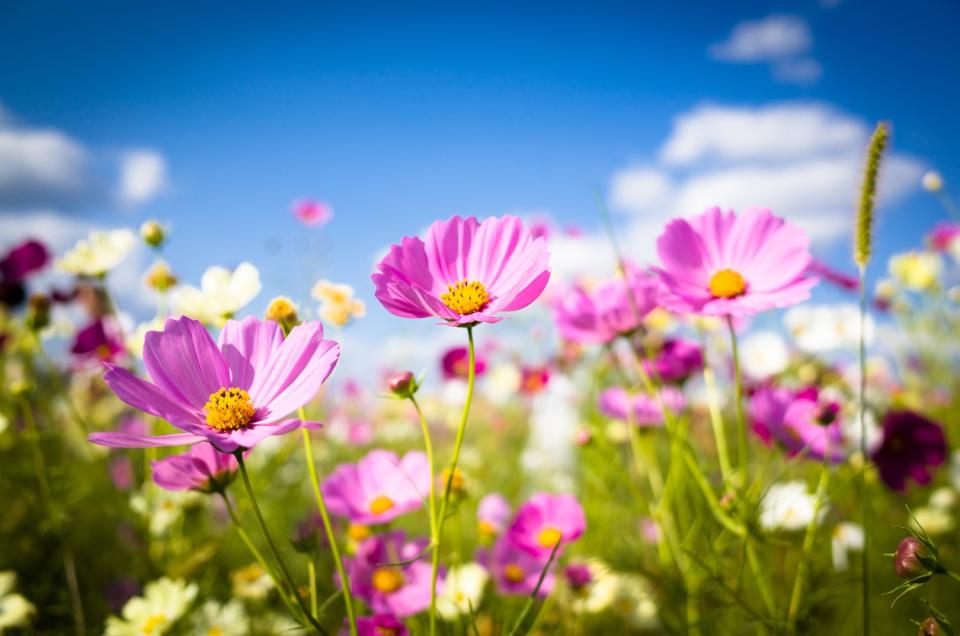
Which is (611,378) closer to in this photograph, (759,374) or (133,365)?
(759,374)

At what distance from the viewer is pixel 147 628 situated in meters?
0.96

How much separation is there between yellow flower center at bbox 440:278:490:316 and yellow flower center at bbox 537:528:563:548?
0.54 m

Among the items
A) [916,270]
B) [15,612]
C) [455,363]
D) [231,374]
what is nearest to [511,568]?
[231,374]

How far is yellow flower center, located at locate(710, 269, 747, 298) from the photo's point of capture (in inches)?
30.5

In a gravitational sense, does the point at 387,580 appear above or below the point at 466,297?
below

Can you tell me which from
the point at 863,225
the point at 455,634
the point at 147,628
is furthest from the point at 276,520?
the point at 863,225

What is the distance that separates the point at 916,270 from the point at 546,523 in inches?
97.7

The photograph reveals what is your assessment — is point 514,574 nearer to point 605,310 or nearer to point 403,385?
point 605,310

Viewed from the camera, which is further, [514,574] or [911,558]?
[514,574]

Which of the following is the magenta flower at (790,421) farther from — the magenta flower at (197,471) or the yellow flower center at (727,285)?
the magenta flower at (197,471)

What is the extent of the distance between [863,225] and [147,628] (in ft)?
3.76

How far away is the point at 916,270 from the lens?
8.87 ft

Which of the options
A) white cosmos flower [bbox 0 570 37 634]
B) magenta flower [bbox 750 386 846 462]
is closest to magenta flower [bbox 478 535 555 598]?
magenta flower [bbox 750 386 846 462]

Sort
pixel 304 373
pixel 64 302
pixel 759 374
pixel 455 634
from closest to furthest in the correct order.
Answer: pixel 304 373 → pixel 455 634 → pixel 759 374 → pixel 64 302
